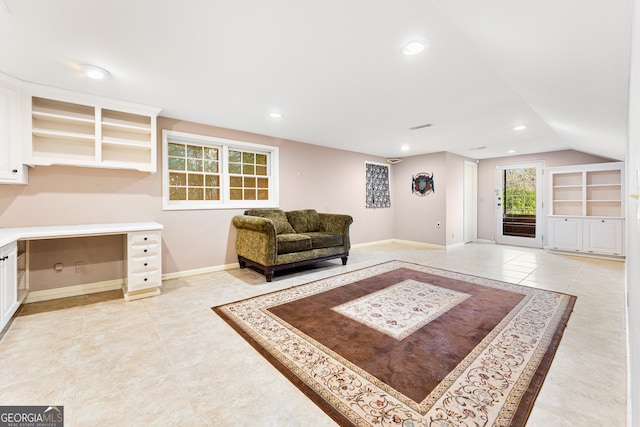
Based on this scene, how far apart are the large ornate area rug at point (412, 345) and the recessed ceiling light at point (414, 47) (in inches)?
88.3

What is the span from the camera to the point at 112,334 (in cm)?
218

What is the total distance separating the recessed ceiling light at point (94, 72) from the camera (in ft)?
7.67

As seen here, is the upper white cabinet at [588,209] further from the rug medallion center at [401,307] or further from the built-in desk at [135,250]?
the built-in desk at [135,250]

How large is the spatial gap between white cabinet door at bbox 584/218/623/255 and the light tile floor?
8.73ft

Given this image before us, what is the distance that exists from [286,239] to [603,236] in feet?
19.4

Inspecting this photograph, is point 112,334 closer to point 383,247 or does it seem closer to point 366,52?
point 366,52

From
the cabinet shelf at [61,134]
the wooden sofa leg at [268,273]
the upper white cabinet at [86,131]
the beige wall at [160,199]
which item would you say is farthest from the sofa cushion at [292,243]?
the cabinet shelf at [61,134]

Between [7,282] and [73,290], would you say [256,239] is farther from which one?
[7,282]

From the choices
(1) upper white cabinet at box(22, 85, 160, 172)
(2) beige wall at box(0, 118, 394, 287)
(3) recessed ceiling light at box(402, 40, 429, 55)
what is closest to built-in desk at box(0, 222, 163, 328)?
(2) beige wall at box(0, 118, 394, 287)

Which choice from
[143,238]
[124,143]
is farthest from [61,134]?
[143,238]

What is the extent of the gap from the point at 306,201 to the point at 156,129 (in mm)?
2742

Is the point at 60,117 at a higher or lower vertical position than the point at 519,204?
higher

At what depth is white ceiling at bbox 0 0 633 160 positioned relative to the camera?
1.60m

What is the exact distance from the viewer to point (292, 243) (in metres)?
3.79
